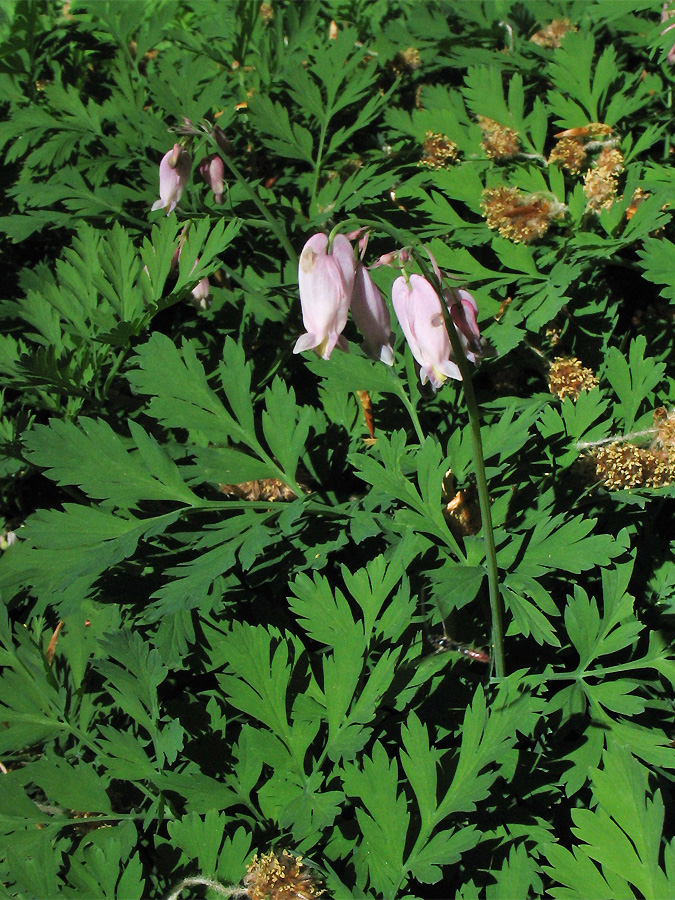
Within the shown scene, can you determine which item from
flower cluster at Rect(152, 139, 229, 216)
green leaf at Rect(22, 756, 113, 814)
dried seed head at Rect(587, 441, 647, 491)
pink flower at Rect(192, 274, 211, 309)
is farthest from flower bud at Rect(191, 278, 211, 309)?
green leaf at Rect(22, 756, 113, 814)

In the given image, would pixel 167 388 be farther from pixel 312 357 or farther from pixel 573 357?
pixel 573 357

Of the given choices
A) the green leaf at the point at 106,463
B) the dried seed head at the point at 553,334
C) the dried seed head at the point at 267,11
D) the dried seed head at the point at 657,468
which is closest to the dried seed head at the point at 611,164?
the dried seed head at the point at 553,334

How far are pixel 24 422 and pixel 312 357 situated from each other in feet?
2.56

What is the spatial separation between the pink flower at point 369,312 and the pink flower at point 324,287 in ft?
0.15

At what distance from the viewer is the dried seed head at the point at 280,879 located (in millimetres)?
1246

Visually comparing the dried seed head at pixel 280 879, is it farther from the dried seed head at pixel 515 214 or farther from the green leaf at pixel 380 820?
the dried seed head at pixel 515 214

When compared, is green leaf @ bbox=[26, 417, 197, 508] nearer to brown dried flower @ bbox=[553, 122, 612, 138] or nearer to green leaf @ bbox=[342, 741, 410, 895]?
green leaf @ bbox=[342, 741, 410, 895]

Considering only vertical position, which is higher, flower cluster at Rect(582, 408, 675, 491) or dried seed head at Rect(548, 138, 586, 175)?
dried seed head at Rect(548, 138, 586, 175)

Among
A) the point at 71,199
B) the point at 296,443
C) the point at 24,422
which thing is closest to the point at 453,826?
the point at 296,443

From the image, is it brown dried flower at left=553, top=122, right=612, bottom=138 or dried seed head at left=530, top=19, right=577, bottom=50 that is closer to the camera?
brown dried flower at left=553, top=122, right=612, bottom=138

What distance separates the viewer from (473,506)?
1808mm

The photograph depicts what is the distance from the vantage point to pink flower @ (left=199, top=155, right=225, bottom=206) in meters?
2.20

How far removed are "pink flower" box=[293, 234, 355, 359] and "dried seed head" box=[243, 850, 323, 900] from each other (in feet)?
2.93

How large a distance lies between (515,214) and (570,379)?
19.8 inches
